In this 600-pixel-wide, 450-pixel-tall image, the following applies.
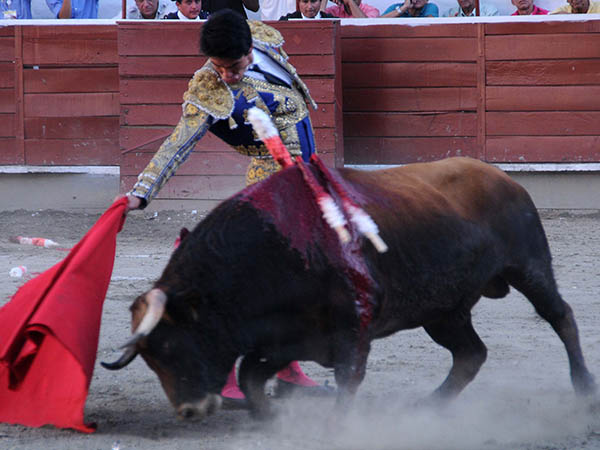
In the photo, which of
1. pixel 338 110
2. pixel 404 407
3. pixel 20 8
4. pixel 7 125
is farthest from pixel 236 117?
pixel 20 8

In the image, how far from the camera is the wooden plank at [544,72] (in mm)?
7117

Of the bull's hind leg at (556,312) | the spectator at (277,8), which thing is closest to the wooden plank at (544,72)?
the spectator at (277,8)

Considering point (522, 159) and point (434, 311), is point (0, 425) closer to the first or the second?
point (434, 311)

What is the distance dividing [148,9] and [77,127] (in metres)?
1.09

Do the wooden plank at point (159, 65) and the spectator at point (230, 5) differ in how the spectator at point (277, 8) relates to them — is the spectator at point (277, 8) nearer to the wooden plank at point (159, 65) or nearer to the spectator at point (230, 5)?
the spectator at point (230, 5)

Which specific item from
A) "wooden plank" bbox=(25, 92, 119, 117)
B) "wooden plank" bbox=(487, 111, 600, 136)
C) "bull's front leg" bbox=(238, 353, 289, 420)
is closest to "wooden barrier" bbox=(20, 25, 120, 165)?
"wooden plank" bbox=(25, 92, 119, 117)

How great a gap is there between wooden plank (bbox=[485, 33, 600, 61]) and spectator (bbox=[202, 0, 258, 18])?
5.83 feet

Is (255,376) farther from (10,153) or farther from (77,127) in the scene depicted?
(10,153)

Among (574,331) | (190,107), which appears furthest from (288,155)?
(574,331)

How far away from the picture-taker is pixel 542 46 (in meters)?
7.12

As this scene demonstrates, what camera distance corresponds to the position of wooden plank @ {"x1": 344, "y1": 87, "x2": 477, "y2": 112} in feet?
23.8

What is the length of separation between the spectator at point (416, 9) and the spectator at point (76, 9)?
2401 millimetres

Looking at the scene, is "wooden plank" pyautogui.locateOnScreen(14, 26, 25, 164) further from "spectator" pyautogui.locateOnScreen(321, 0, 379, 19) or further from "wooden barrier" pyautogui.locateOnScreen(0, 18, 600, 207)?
"spectator" pyautogui.locateOnScreen(321, 0, 379, 19)

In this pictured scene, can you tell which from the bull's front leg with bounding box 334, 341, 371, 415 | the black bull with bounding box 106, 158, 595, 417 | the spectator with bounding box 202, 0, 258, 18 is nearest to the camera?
the black bull with bounding box 106, 158, 595, 417
